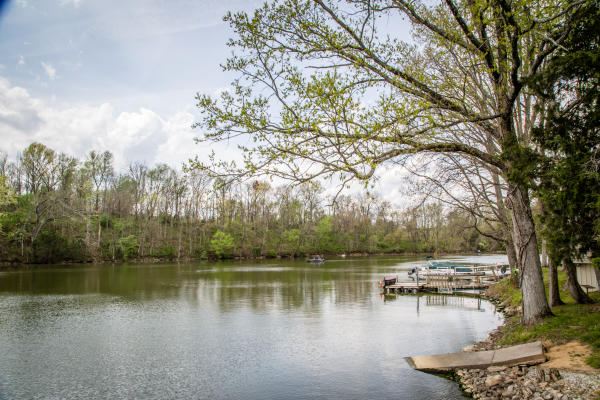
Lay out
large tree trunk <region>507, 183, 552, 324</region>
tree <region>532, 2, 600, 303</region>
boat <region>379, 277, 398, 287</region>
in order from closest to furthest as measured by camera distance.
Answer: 1. tree <region>532, 2, 600, 303</region>
2. large tree trunk <region>507, 183, 552, 324</region>
3. boat <region>379, 277, 398, 287</region>

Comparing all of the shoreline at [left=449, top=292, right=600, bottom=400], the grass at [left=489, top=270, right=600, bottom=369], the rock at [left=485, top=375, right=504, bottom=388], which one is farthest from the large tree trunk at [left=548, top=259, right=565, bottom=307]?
the rock at [left=485, top=375, right=504, bottom=388]

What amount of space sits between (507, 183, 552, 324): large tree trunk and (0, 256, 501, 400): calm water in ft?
10.2

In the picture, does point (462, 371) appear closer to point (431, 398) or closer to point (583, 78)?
point (431, 398)

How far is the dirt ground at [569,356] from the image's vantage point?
8094 mm

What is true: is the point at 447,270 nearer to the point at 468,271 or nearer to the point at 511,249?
the point at 468,271

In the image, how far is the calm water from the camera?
9.63 metres

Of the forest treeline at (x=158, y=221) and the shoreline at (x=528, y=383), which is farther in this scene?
the forest treeline at (x=158, y=221)

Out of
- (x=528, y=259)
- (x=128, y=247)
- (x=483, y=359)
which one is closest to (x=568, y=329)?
(x=528, y=259)

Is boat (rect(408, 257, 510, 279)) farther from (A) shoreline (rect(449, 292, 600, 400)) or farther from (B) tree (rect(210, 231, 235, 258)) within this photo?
(B) tree (rect(210, 231, 235, 258))

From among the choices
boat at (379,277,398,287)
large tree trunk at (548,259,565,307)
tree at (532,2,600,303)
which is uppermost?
tree at (532,2,600,303)

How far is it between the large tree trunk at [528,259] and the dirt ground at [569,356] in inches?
70.7

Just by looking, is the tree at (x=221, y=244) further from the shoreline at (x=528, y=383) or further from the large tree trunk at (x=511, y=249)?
the shoreline at (x=528, y=383)

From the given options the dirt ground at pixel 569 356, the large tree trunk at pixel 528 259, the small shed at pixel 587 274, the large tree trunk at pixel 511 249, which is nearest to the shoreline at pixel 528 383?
the dirt ground at pixel 569 356

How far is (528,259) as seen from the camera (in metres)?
11.0
